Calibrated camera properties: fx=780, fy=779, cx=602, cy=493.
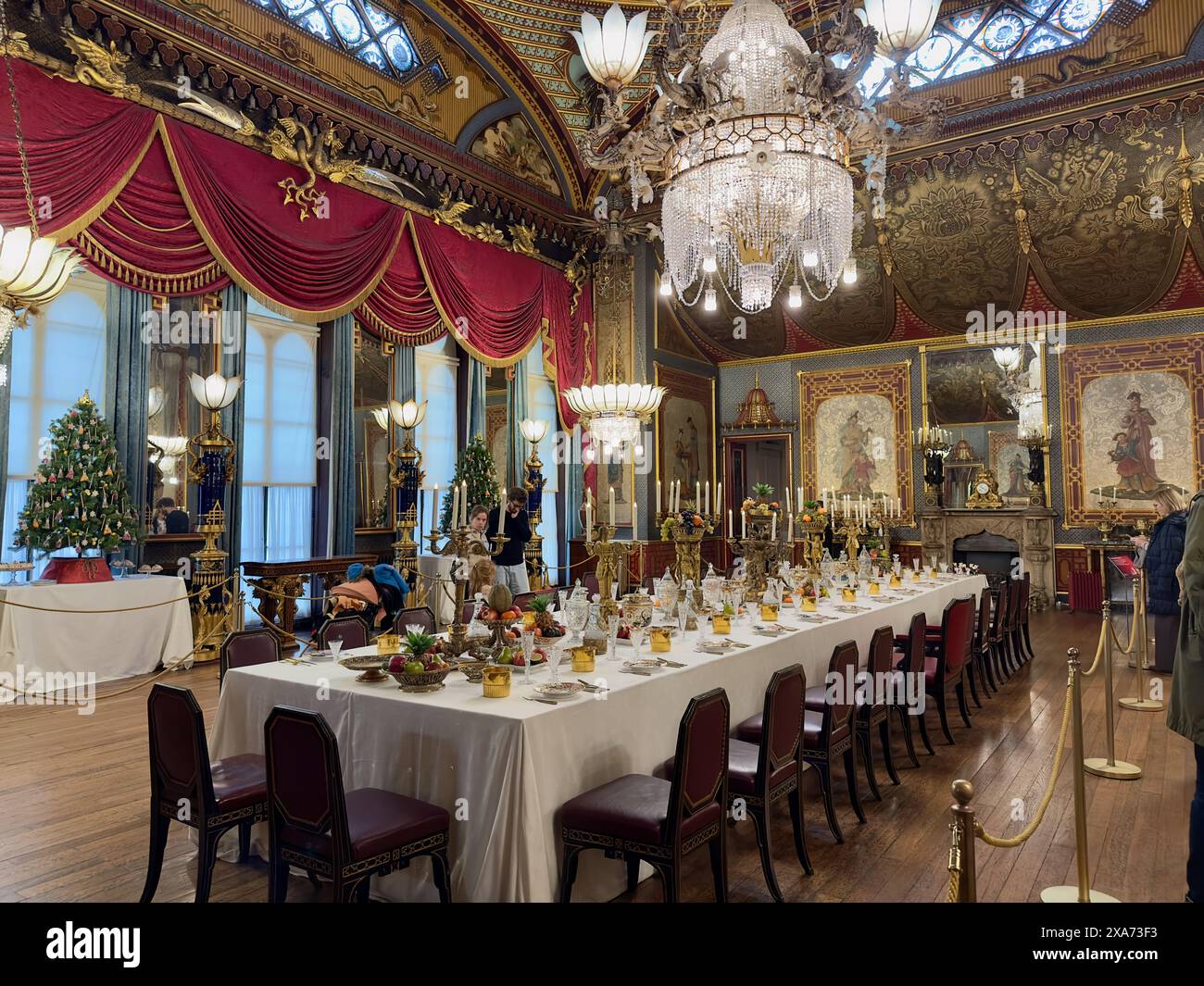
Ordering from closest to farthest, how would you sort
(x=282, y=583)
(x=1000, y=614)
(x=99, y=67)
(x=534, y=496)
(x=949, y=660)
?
(x=949, y=660), (x=99, y=67), (x=1000, y=614), (x=282, y=583), (x=534, y=496)

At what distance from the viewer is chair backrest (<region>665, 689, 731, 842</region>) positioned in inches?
97.7

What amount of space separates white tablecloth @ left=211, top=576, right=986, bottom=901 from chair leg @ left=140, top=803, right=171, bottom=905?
487 millimetres

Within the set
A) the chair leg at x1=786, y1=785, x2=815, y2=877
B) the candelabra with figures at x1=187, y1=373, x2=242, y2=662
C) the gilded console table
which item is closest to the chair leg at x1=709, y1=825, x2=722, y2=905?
the chair leg at x1=786, y1=785, x2=815, y2=877

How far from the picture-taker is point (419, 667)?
294cm

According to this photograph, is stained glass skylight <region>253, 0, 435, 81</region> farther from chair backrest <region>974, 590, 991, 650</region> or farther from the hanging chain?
chair backrest <region>974, 590, 991, 650</region>

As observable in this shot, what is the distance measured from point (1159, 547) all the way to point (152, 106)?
8.89 metres

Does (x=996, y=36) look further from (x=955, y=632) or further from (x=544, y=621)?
(x=544, y=621)

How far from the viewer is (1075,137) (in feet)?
30.8

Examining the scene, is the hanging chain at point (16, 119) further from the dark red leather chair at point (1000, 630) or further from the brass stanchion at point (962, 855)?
the dark red leather chair at point (1000, 630)

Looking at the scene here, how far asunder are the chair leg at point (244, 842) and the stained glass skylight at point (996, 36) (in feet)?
31.9

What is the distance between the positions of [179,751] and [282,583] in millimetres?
5710

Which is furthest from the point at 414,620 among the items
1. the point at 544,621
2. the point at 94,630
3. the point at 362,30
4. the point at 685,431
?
the point at 685,431
